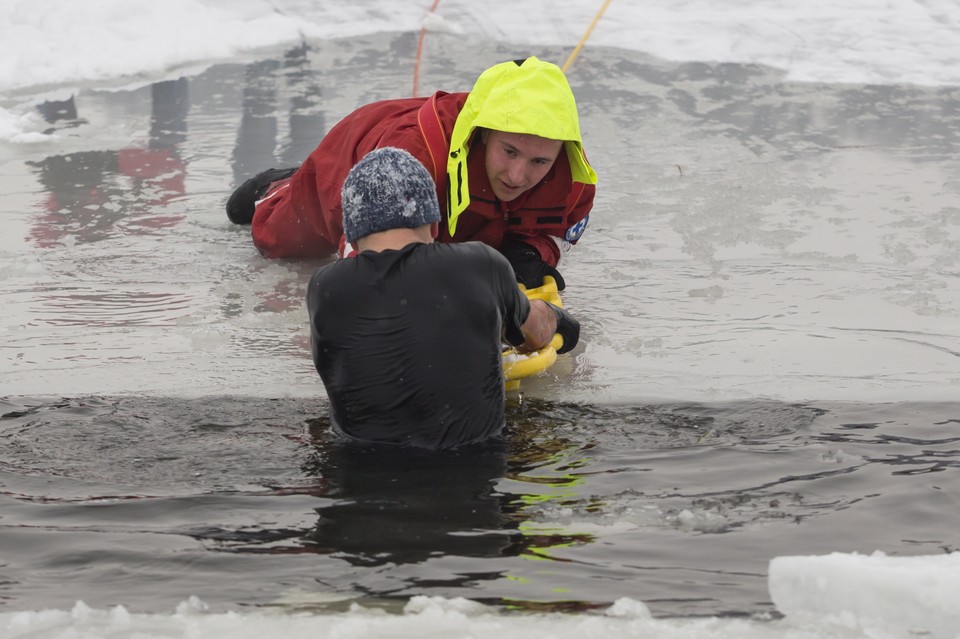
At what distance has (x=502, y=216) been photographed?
15.3 feet

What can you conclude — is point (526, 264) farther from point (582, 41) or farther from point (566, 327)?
point (582, 41)

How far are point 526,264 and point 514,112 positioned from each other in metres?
0.71

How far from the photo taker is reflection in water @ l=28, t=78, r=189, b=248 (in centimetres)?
595

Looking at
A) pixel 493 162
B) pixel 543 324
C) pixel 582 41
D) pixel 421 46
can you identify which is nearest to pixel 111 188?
pixel 493 162

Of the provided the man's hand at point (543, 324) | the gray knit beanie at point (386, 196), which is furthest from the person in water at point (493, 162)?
the man's hand at point (543, 324)

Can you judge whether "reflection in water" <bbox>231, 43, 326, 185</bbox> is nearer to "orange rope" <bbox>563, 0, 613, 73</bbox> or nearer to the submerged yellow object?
"orange rope" <bbox>563, 0, 613, 73</bbox>

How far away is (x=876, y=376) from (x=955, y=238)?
5.73 feet

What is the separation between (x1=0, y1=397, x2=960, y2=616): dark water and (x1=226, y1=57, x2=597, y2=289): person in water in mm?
778

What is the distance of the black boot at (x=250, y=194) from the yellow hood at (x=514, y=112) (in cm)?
172

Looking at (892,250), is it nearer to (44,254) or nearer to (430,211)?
(430,211)

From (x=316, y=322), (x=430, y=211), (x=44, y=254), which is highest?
(x=430, y=211)

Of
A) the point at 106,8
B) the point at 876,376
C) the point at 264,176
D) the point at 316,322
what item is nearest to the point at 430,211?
the point at 316,322

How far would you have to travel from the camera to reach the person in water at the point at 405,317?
3.35m

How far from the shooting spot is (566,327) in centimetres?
415
